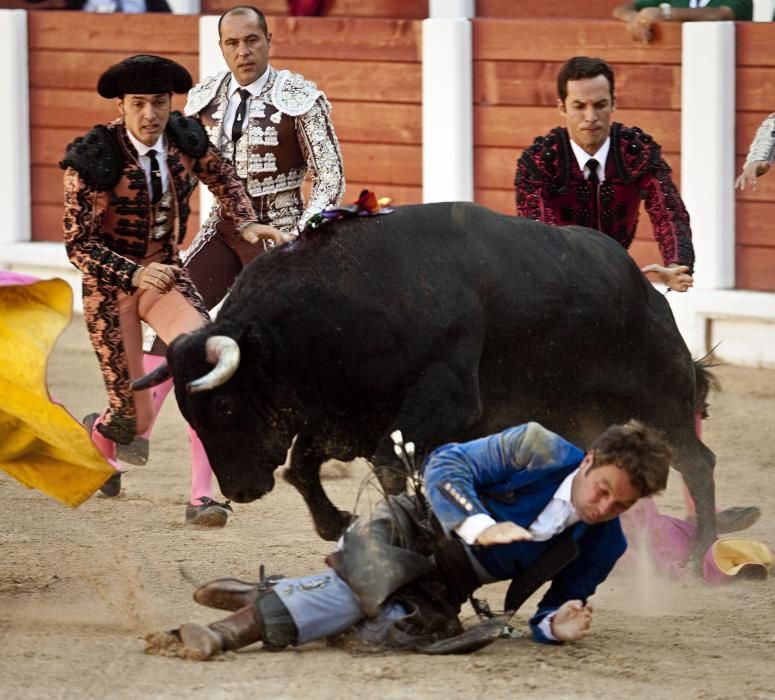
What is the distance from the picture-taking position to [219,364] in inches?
178

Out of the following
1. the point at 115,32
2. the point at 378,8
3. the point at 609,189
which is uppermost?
the point at 378,8

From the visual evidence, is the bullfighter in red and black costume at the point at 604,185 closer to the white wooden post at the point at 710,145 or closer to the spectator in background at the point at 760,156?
the spectator in background at the point at 760,156

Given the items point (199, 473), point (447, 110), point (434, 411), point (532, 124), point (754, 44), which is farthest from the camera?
point (447, 110)

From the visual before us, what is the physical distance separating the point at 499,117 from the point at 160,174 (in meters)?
3.74

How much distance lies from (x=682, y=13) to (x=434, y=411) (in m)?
4.09

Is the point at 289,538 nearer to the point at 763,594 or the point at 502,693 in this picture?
the point at 763,594

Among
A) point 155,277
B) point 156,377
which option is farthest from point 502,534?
point 155,277

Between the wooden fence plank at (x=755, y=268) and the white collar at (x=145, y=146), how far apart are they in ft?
11.8

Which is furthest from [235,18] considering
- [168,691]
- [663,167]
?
[168,691]

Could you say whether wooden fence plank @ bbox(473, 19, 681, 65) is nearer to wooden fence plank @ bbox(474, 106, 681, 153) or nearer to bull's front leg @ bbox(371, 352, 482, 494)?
wooden fence plank @ bbox(474, 106, 681, 153)

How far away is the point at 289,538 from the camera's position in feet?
18.0

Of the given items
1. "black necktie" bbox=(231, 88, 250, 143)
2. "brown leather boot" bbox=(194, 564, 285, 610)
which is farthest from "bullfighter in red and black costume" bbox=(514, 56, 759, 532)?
"brown leather boot" bbox=(194, 564, 285, 610)

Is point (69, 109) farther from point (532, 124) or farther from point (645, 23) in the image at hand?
point (645, 23)

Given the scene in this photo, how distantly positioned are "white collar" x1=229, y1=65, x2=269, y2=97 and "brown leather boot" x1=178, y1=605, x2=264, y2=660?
2.50m
